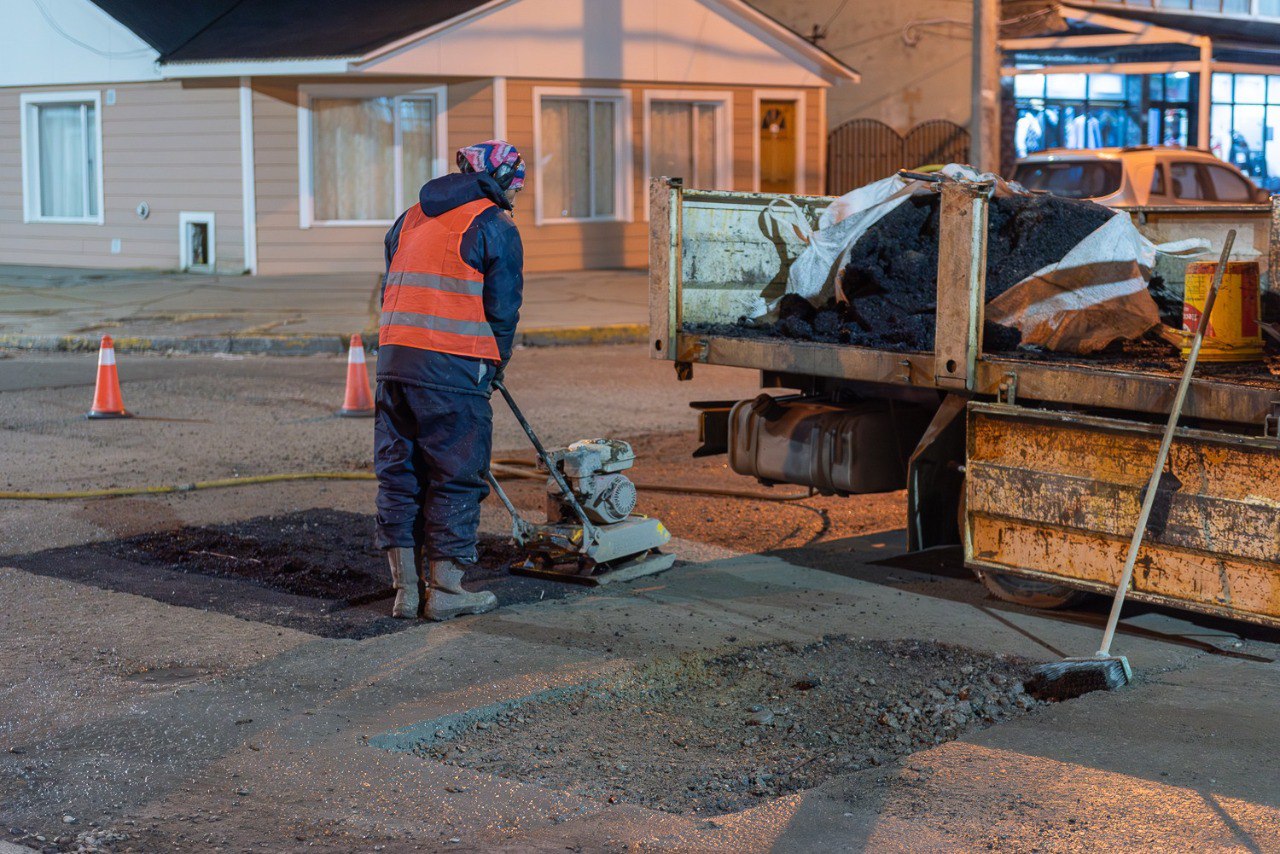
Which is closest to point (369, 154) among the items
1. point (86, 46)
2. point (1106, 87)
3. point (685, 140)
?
point (86, 46)

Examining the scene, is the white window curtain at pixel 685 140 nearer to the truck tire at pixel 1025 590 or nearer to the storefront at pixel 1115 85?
the storefront at pixel 1115 85

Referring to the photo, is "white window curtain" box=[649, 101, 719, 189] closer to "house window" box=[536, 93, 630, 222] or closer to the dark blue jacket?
"house window" box=[536, 93, 630, 222]

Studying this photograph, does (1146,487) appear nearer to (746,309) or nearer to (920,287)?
(920,287)

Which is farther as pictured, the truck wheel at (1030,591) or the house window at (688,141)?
the house window at (688,141)

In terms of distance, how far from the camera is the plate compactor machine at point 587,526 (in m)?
6.77

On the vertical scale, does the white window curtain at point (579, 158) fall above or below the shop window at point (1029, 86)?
below

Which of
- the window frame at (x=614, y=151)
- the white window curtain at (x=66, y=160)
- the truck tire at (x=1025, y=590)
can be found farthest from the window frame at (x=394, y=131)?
the truck tire at (x=1025, y=590)

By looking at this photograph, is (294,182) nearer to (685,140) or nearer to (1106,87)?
(685,140)

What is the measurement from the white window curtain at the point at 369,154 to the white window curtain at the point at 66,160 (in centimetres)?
375

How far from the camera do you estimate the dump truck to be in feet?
18.1

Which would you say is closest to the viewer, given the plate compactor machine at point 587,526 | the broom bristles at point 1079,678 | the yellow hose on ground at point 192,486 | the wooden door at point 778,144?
the broom bristles at point 1079,678

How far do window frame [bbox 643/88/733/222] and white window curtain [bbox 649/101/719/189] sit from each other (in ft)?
0.16

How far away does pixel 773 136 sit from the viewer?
80.5 ft

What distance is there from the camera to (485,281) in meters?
6.22
